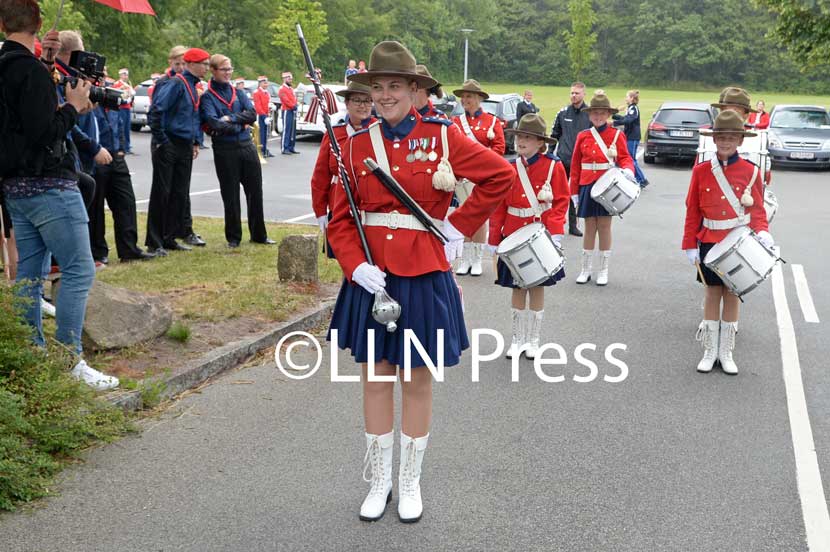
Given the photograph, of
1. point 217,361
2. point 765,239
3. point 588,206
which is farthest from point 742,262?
point 588,206

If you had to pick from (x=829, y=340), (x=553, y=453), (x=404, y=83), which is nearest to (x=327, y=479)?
(x=553, y=453)

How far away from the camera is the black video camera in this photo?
586 cm

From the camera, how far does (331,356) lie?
7.11 meters

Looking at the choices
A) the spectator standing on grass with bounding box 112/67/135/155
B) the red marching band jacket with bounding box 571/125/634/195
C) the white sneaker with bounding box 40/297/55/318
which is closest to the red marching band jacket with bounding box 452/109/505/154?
the red marching band jacket with bounding box 571/125/634/195

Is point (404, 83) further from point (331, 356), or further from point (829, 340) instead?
point (829, 340)

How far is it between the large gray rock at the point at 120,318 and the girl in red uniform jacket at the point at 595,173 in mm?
4960

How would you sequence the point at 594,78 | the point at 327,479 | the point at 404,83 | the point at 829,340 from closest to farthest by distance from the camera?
1. the point at 404,83
2. the point at 327,479
3. the point at 829,340
4. the point at 594,78

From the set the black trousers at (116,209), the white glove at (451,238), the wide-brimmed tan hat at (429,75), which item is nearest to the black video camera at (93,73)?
the wide-brimmed tan hat at (429,75)

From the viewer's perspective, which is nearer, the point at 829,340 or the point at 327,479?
the point at 327,479

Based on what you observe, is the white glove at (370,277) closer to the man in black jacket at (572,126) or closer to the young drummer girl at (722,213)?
the young drummer girl at (722,213)

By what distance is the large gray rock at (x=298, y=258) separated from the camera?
8.83m

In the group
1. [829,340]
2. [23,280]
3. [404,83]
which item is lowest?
[829,340]

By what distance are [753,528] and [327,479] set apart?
6.70 feet

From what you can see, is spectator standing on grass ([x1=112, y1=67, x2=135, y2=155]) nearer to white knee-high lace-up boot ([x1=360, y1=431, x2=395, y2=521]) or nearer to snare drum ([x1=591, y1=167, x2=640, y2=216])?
snare drum ([x1=591, y1=167, x2=640, y2=216])
